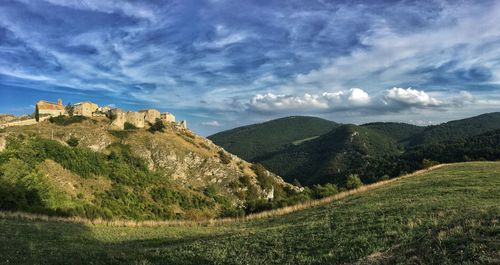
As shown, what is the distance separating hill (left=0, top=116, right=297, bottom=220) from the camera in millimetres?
47281

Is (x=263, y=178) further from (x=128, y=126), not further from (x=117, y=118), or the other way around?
(x=117, y=118)

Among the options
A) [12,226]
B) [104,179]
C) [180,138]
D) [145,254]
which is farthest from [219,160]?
[145,254]

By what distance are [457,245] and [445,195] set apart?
40.9ft

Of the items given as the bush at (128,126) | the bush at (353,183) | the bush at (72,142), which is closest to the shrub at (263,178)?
the bush at (128,126)

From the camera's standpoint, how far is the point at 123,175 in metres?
76.4

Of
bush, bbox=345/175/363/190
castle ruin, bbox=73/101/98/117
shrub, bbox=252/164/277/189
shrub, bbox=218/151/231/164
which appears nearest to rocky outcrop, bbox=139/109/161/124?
castle ruin, bbox=73/101/98/117

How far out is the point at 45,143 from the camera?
65.8 meters

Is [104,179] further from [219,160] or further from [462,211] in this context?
[462,211]

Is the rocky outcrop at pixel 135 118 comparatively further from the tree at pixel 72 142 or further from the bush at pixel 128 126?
the tree at pixel 72 142

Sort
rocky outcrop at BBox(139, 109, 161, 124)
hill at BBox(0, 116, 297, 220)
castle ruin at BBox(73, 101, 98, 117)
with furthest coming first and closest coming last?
rocky outcrop at BBox(139, 109, 161, 124), castle ruin at BBox(73, 101, 98, 117), hill at BBox(0, 116, 297, 220)

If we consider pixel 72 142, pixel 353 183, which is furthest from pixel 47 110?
pixel 353 183

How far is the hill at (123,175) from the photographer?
155ft

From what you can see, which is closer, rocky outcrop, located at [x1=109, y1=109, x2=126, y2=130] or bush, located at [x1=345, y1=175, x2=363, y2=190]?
bush, located at [x1=345, y1=175, x2=363, y2=190]

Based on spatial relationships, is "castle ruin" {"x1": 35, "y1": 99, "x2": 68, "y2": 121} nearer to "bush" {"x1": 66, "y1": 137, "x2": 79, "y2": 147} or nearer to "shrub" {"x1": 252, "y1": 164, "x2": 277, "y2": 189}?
"bush" {"x1": 66, "y1": 137, "x2": 79, "y2": 147}
